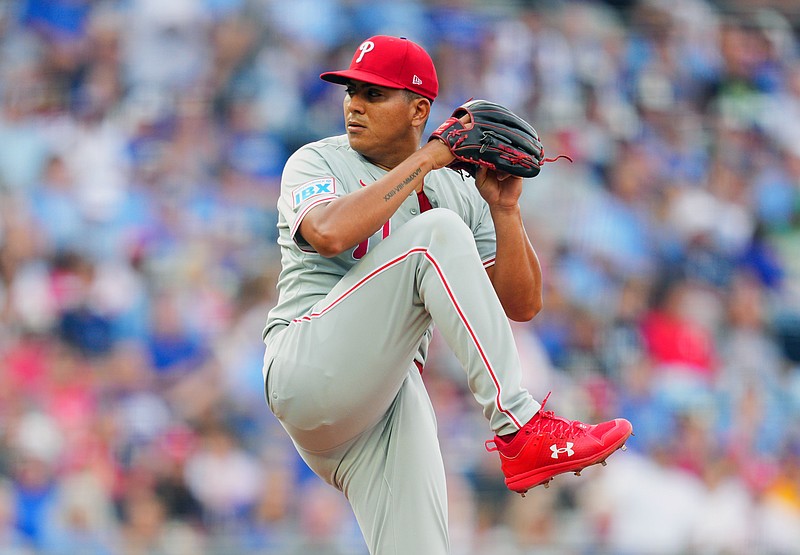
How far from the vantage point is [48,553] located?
675cm

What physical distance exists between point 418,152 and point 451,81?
5254 millimetres

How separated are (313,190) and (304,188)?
34 millimetres

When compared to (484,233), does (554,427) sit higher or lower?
lower

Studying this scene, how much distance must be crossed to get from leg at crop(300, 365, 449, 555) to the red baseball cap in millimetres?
865

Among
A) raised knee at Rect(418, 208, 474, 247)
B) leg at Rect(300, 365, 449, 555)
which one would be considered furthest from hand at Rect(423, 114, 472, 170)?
leg at Rect(300, 365, 449, 555)


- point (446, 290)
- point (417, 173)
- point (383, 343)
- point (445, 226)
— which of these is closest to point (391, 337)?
point (383, 343)

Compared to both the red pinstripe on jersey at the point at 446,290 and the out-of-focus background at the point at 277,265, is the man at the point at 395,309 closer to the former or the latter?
the red pinstripe on jersey at the point at 446,290

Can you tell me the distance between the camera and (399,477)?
3.64 meters

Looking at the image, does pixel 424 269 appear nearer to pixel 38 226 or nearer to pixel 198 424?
pixel 198 424

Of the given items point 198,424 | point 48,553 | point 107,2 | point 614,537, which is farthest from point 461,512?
point 107,2

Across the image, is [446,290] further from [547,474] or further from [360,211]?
[547,474]

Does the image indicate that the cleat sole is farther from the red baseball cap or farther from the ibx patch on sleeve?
the red baseball cap

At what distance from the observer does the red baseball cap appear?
144 inches

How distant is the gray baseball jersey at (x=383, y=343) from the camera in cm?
329
